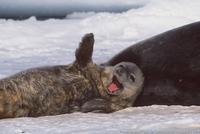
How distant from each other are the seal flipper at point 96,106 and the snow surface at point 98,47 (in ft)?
0.47

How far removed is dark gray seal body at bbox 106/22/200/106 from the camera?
511 cm

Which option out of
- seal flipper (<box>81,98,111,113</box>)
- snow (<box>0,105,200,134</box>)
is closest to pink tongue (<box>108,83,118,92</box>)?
seal flipper (<box>81,98,111,113</box>)

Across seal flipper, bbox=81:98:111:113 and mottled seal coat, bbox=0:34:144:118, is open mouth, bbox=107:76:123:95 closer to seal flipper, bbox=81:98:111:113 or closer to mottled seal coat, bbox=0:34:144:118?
mottled seal coat, bbox=0:34:144:118

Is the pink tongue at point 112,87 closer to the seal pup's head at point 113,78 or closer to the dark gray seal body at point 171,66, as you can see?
the seal pup's head at point 113,78

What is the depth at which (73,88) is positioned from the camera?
17.2 ft

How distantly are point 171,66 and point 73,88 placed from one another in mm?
791

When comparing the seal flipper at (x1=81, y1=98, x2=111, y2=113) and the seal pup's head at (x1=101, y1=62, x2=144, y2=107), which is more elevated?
the seal pup's head at (x1=101, y1=62, x2=144, y2=107)

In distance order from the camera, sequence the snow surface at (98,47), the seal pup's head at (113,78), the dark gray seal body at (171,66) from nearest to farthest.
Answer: the snow surface at (98,47) → the dark gray seal body at (171,66) → the seal pup's head at (113,78)

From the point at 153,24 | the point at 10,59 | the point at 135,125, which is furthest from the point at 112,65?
the point at 153,24

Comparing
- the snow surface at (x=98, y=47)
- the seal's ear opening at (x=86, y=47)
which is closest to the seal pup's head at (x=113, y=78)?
the seal's ear opening at (x=86, y=47)

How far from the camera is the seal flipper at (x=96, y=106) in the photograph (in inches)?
198

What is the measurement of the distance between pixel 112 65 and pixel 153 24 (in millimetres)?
13606

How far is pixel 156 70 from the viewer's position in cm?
534

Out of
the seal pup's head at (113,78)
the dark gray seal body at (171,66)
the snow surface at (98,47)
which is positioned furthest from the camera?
the seal pup's head at (113,78)
